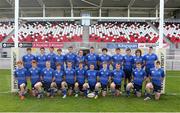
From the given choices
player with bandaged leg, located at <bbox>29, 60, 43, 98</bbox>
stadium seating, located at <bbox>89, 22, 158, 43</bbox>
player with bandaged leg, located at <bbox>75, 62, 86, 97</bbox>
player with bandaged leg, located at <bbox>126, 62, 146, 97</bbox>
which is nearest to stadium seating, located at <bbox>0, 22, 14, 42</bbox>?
stadium seating, located at <bbox>89, 22, 158, 43</bbox>

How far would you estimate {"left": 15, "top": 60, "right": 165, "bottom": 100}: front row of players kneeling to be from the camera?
10.5 meters

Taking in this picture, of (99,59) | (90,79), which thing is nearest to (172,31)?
(99,59)

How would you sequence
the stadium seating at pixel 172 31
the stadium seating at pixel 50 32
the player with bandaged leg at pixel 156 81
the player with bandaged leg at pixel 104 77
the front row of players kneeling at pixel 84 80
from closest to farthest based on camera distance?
the player with bandaged leg at pixel 156 81, the front row of players kneeling at pixel 84 80, the player with bandaged leg at pixel 104 77, the stadium seating at pixel 50 32, the stadium seating at pixel 172 31

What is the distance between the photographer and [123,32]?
28.4 metres

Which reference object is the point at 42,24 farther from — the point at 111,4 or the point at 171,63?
the point at 171,63

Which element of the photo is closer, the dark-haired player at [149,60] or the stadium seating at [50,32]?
the dark-haired player at [149,60]

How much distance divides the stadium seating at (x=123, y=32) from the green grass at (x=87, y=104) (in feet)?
54.3

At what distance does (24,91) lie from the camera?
10.6 metres

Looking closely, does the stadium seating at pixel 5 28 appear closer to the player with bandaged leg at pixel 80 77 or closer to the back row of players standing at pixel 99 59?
the back row of players standing at pixel 99 59

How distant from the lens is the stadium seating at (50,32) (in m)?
27.3

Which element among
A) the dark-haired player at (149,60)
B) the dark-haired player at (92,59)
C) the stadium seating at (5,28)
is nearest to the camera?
the dark-haired player at (149,60)

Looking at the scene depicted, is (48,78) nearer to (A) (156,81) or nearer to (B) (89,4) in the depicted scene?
(A) (156,81)

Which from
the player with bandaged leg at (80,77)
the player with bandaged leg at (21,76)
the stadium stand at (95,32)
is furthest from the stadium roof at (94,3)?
the player with bandaged leg at (21,76)

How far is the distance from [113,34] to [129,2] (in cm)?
290
